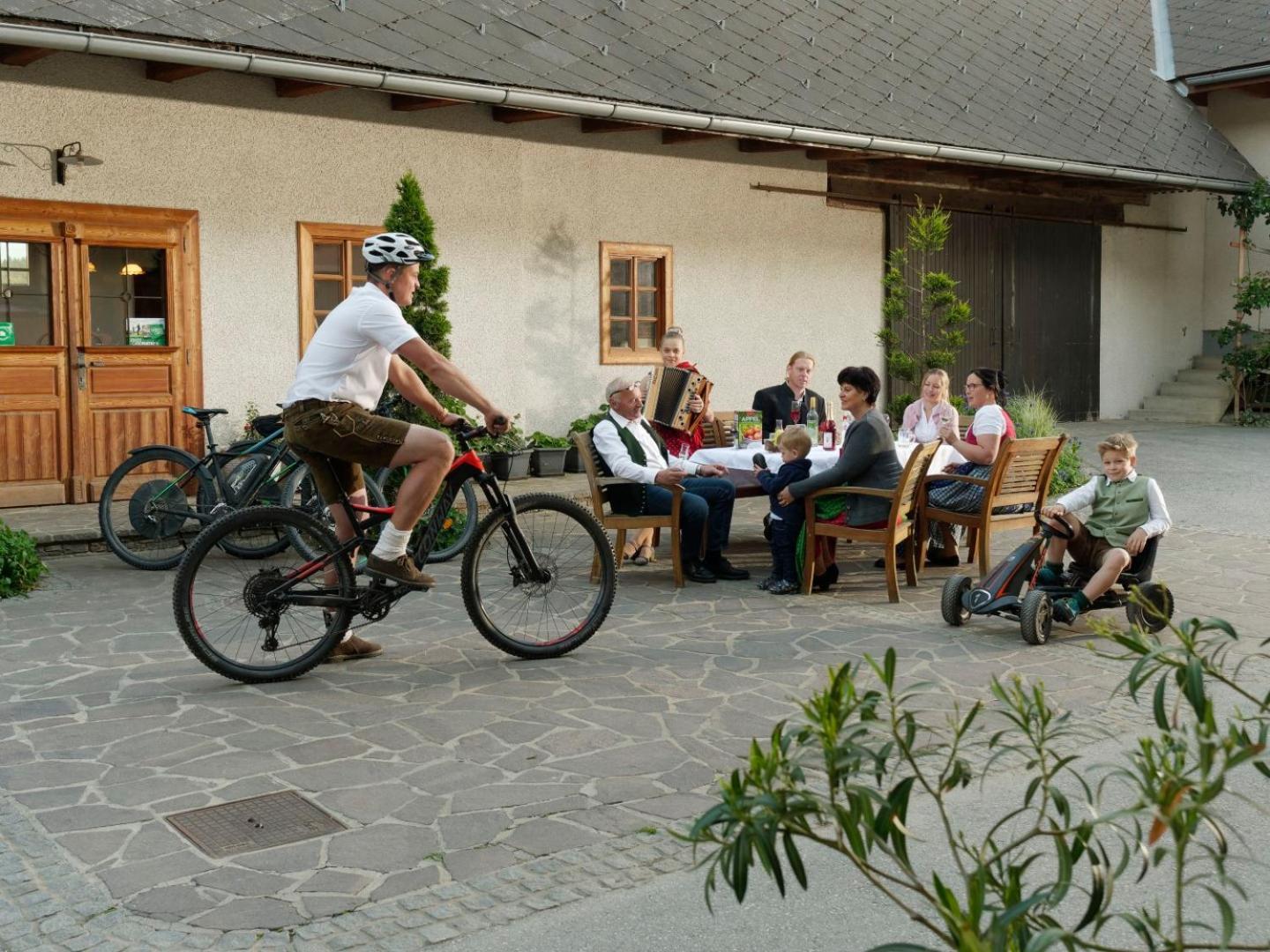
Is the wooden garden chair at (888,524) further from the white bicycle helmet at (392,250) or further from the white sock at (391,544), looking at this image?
the white bicycle helmet at (392,250)

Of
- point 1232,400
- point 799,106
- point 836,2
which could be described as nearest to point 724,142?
point 799,106

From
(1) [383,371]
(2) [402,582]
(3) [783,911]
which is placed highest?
(1) [383,371]

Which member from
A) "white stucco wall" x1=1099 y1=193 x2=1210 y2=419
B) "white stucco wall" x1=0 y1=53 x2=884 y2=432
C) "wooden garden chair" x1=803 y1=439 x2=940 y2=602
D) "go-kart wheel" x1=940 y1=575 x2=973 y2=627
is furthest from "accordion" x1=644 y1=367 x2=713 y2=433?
"white stucco wall" x1=1099 y1=193 x2=1210 y2=419

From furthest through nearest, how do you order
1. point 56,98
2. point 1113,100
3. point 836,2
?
point 1113,100 < point 836,2 < point 56,98

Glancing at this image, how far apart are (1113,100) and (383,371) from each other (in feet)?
54.7

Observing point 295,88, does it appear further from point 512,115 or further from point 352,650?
point 352,650

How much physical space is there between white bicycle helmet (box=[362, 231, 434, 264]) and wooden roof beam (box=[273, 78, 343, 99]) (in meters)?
6.24

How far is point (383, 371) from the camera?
253 inches

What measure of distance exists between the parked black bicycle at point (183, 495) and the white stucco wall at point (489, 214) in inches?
105

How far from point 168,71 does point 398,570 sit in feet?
22.1

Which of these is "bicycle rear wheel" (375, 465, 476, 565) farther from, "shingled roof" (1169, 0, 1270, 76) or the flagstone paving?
"shingled roof" (1169, 0, 1270, 76)

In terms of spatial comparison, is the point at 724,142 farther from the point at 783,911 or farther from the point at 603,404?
the point at 783,911

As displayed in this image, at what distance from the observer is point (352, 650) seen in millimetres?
6871

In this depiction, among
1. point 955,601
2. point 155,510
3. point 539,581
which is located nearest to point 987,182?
point 955,601
